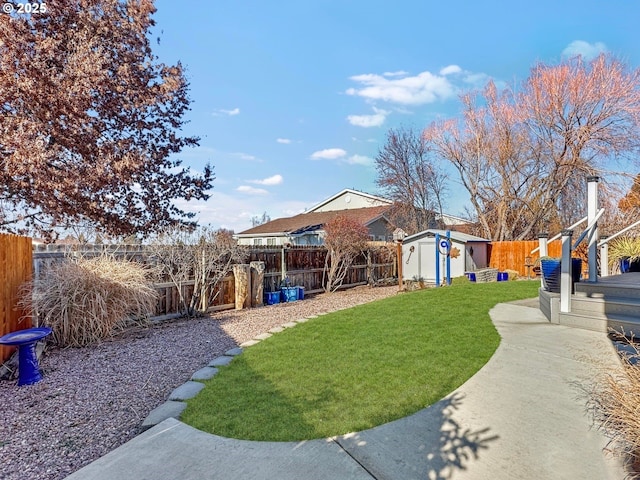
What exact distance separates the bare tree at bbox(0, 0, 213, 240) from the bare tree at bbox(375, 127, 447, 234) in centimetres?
1432

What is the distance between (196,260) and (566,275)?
7.35 m

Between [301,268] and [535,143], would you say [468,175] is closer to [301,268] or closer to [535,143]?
[535,143]

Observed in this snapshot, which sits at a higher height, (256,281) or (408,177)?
(408,177)

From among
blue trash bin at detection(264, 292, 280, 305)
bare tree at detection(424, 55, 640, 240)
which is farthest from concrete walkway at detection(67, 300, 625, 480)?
bare tree at detection(424, 55, 640, 240)

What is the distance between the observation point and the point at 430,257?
628 inches

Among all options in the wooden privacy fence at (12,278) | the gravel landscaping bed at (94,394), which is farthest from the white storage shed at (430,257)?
the wooden privacy fence at (12,278)

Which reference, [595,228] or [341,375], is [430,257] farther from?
[341,375]

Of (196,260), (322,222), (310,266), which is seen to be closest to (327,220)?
(322,222)

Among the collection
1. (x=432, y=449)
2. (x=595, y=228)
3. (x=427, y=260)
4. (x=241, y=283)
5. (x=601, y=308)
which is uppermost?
(x=595, y=228)

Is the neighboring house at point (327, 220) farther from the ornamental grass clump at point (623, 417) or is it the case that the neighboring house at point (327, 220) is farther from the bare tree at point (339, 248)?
the ornamental grass clump at point (623, 417)

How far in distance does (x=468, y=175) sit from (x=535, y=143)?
353 cm

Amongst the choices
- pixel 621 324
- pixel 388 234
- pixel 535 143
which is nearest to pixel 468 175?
pixel 535 143

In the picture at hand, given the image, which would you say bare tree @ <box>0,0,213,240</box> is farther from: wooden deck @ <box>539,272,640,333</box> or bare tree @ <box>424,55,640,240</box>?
bare tree @ <box>424,55,640,240</box>

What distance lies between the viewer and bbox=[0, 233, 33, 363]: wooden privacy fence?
4.82m
